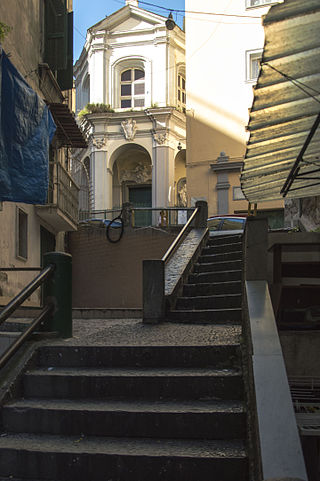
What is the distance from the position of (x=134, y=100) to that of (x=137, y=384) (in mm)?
27262

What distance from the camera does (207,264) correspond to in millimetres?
10805

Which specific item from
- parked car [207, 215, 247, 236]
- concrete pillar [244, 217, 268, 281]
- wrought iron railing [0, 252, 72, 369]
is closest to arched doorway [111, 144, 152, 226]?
parked car [207, 215, 247, 236]

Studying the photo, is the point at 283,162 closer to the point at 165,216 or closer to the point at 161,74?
the point at 165,216

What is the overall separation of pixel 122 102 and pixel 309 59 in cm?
2649

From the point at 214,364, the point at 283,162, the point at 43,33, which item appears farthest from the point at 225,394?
the point at 43,33

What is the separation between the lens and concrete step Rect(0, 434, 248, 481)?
177 inches

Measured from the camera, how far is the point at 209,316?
8.32 meters

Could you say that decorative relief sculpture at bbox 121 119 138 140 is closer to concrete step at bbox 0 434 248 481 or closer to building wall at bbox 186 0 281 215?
building wall at bbox 186 0 281 215

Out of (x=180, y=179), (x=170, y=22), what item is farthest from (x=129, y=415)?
(x=180, y=179)

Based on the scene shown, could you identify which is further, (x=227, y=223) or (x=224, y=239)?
(x=227, y=223)

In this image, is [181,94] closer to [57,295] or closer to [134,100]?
[134,100]

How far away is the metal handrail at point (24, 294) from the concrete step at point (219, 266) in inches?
171

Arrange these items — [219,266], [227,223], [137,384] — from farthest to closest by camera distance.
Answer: [227,223]
[219,266]
[137,384]

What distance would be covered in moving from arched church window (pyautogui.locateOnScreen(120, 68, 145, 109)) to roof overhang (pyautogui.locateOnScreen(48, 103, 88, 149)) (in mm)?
12416
